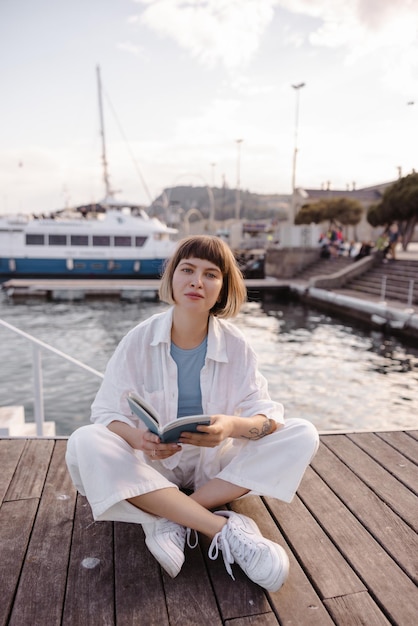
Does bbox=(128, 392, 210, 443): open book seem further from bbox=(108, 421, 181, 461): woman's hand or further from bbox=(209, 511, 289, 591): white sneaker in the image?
bbox=(209, 511, 289, 591): white sneaker

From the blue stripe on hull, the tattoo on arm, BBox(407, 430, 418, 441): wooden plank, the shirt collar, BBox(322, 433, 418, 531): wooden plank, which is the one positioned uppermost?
the shirt collar

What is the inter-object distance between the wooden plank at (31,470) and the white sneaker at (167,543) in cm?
83

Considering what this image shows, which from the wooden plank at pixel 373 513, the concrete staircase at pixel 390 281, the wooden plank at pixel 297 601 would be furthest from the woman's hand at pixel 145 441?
the concrete staircase at pixel 390 281

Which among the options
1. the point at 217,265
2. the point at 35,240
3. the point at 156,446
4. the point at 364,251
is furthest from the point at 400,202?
the point at 156,446

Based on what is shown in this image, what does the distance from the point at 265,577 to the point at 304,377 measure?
627 cm

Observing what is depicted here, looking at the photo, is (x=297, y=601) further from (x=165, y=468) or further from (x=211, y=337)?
(x=211, y=337)

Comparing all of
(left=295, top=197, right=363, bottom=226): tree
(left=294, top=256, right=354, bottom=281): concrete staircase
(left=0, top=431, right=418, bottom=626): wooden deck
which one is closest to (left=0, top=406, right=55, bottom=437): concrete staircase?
(left=0, top=431, right=418, bottom=626): wooden deck

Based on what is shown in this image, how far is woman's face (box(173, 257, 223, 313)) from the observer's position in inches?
77.3

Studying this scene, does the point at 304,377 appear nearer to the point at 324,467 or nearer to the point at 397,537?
the point at 324,467

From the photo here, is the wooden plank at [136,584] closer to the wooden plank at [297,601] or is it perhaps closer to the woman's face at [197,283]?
the wooden plank at [297,601]

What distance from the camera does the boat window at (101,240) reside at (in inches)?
864

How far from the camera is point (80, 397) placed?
6.89 metres

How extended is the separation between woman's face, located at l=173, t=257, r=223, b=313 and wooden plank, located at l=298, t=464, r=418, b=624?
118cm

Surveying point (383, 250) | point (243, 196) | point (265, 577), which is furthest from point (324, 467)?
point (243, 196)
